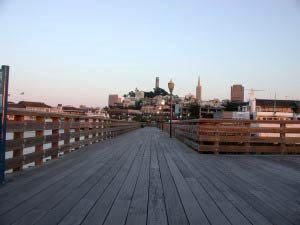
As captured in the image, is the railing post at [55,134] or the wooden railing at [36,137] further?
the railing post at [55,134]

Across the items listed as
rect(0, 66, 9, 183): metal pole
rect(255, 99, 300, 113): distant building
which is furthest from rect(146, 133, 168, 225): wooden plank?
rect(255, 99, 300, 113): distant building

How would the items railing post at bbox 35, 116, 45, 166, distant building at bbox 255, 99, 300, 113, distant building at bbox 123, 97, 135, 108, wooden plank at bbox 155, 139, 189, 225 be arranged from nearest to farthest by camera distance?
wooden plank at bbox 155, 139, 189, 225 < railing post at bbox 35, 116, 45, 166 < distant building at bbox 255, 99, 300, 113 < distant building at bbox 123, 97, 135, 108

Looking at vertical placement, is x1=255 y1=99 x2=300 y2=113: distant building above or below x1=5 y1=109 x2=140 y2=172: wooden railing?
above

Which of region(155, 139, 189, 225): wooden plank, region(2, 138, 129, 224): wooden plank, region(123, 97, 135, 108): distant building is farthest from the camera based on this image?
region(123, 97, 135, 108): distant building

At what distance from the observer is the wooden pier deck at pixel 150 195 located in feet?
13.3

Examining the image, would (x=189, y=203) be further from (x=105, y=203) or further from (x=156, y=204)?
(x=105, y=203)

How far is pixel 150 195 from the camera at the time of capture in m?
5.17

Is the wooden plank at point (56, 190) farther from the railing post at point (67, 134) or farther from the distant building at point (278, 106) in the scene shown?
the distant building at point (278, 106)

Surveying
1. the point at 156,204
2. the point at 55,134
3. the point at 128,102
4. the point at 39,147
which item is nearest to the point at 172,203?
the point at 156,204

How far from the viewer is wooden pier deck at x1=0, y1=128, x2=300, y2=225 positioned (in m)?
4.05

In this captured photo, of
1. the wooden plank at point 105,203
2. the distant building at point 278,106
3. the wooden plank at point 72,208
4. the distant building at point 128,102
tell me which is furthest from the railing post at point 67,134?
the distant building at point 128,102

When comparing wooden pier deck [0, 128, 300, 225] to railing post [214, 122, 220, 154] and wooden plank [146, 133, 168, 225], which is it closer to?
wooden plank [146, 133, 168, 225]

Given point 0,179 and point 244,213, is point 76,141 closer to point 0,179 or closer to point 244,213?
point 0,179

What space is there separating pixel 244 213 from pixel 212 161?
17.2ft
